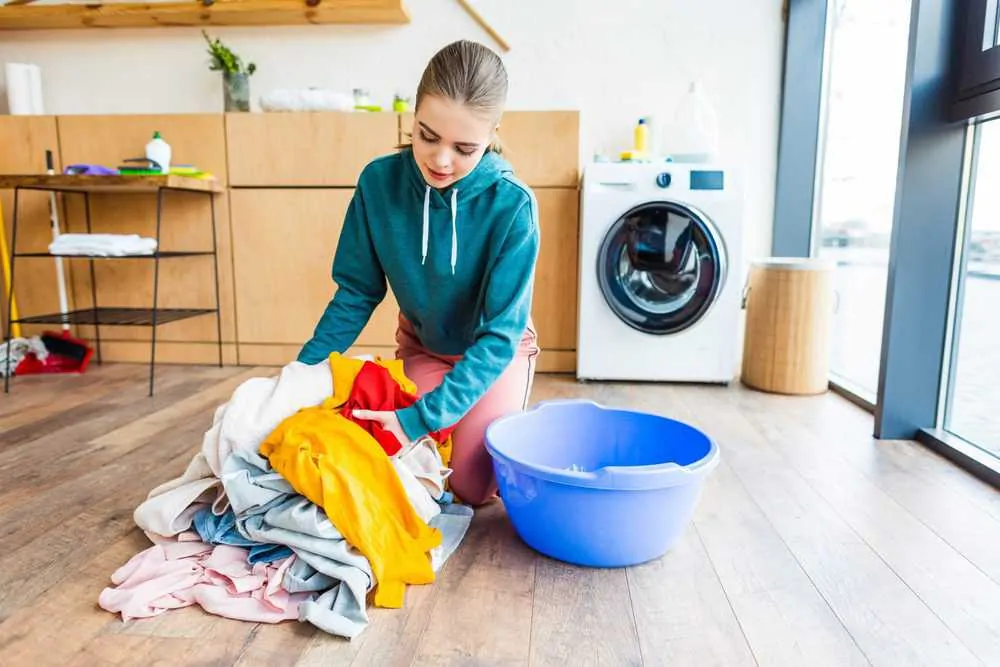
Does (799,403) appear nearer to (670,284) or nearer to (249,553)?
(670,284)

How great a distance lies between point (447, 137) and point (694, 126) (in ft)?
6.00

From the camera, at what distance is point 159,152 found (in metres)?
2.43

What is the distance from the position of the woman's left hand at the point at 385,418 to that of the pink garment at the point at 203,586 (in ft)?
0.81

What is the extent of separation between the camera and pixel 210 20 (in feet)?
9.30

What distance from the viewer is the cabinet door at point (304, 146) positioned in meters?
2.52

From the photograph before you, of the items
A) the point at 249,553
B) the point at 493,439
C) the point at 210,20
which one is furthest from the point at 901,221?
the point at 210,20

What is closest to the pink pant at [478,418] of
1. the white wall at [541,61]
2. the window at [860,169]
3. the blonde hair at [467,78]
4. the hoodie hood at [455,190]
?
the hoodie hood at [455,190]

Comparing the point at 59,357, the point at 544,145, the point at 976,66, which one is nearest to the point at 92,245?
the point at 59,357

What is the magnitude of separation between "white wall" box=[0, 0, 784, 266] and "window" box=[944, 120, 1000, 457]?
1.09m

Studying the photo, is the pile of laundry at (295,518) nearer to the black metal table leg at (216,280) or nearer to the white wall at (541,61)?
the black metal table leg at (216,280)

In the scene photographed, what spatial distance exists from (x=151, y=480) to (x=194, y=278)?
1.39m

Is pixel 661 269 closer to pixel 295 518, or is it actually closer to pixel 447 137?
pixel 447 137

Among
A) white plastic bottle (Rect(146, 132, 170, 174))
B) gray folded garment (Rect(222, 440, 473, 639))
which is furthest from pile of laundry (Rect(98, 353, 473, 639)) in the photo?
white plastic bottle (Rect(146, 132, 170, 174))

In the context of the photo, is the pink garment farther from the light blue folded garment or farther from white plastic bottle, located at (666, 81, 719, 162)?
white plastic bottle, located at (666, 81, 719, 162)
